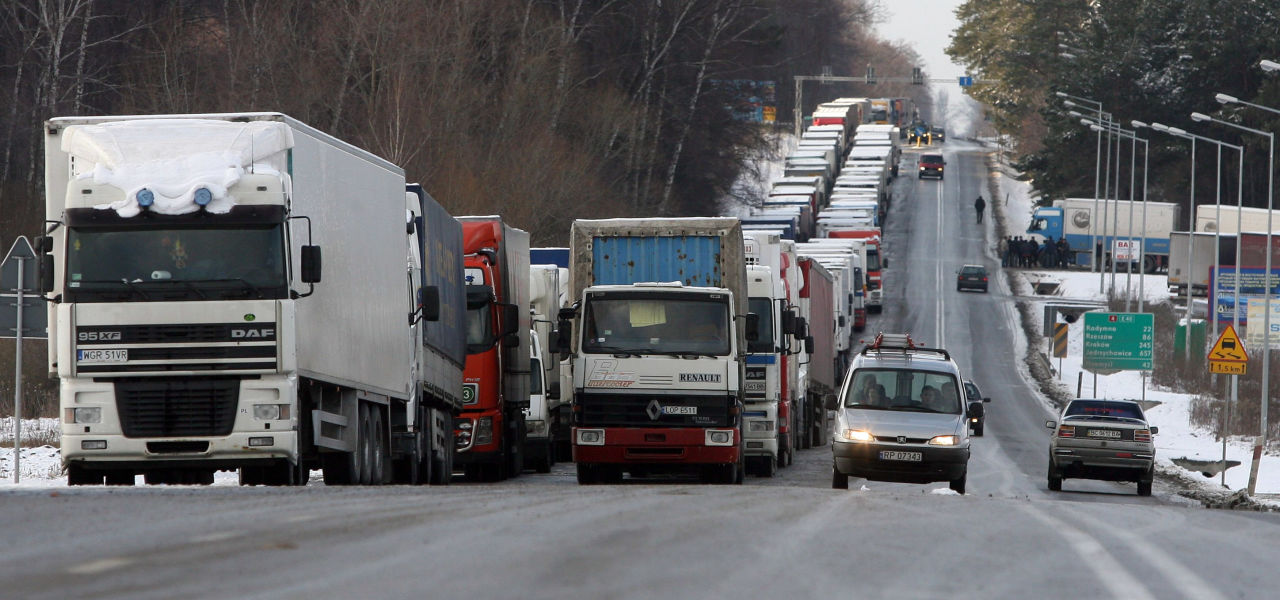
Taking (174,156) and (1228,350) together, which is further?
(1228,350)

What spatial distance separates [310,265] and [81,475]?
2868 mm

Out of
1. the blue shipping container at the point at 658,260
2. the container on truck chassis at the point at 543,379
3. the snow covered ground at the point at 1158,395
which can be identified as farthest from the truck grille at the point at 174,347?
the snow covered ground at the point at 1158,395

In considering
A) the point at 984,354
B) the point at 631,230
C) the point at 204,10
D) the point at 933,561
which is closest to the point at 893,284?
the point at 984,354

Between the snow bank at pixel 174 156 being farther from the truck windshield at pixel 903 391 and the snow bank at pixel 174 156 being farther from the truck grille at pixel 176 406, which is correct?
the truck windshield at pixel 903 391

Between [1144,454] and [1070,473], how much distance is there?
1157mm

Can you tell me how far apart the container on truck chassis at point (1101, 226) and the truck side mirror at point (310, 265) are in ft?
246

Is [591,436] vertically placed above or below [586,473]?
above

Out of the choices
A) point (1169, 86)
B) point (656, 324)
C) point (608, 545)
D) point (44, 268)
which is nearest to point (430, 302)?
point (656, 324)

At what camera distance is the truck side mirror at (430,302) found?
62.0 ft

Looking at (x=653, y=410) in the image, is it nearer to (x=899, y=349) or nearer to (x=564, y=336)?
(x=564, y=336)

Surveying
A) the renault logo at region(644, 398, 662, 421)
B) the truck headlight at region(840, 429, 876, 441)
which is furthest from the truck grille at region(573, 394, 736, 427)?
the truck headlight at region(840, 429, 876, 441)

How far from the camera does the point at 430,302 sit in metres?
19.0

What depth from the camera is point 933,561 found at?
902cm

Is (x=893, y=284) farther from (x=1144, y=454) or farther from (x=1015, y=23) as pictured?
(x=1015, y=23)
